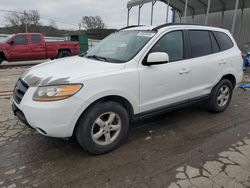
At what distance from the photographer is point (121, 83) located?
2.69m

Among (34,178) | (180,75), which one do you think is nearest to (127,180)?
(34,178)

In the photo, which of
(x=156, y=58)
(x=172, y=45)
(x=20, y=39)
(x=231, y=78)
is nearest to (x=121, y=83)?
(x=156, y=58)

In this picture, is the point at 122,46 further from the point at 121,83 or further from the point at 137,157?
the point at 137,157

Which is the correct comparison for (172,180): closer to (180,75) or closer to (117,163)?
(117,163)

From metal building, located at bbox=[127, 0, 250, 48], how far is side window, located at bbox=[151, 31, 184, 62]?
1111 cm

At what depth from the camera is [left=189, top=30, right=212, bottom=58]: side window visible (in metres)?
3.60

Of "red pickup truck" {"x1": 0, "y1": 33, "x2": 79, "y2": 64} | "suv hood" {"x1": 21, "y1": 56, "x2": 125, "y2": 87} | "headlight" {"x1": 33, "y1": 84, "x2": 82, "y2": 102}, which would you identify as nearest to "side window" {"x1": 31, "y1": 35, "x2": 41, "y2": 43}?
"red pickup truck" {"x1": 0, "y1": 33, "x2": 79, "y2": 64}

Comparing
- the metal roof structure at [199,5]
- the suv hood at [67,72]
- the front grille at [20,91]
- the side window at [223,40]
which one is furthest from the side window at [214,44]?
the metal roof structure at [199,5]

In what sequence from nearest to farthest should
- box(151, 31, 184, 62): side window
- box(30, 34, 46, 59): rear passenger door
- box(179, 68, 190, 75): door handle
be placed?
box(151, 31, 184, 62): side window < box(179, 68, 190, 75): door handle < box(30, 34, 46, 59): rear passenger door

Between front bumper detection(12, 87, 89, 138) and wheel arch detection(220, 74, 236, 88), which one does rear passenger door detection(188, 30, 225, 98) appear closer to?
wheel arch detection(220, 74, 236, 88)

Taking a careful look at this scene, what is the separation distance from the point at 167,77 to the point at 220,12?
16600 millimetres

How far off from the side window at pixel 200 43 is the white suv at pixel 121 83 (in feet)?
0.06

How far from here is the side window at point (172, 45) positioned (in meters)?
3.19

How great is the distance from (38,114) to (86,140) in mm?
663
